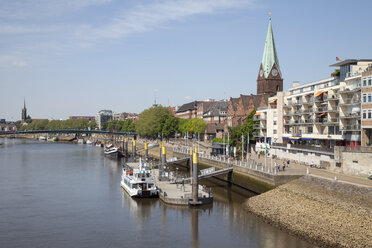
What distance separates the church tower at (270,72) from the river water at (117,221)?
70.7 meters

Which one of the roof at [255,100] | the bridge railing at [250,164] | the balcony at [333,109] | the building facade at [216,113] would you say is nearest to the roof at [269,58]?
the roof at [255,100]

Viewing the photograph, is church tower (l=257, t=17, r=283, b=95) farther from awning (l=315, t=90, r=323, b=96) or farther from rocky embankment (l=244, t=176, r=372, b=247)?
rocky embankment (l=244, t=176, r=372, b=247)

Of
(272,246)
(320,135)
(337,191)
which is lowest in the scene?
(272,246)

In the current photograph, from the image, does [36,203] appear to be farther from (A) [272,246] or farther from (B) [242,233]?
(A) [272,246]

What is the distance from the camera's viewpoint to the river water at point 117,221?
39178 mm

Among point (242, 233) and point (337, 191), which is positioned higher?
point (337, 191)

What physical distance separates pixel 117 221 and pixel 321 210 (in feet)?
67.4

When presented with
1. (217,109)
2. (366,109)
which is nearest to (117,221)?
(366,109)

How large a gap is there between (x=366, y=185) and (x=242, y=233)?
499 inches

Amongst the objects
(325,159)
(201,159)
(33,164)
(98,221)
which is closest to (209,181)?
(201,159)

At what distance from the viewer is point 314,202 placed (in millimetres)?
44250

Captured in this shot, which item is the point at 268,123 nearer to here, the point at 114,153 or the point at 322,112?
the point at 322,112

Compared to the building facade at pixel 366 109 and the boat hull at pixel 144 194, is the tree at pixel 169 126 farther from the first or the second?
the building facade at pixel 366 109

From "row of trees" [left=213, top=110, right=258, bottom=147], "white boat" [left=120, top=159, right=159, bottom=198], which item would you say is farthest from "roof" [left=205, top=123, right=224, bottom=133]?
"white boat" [left=120, top=159, right=159, bottom=198]
